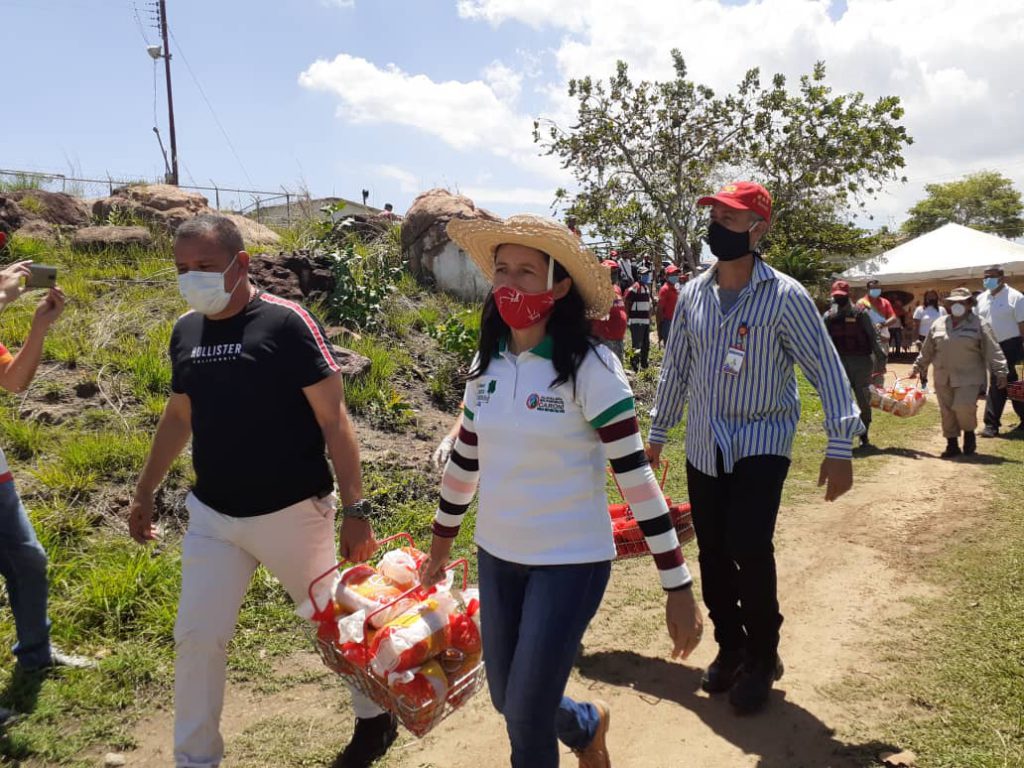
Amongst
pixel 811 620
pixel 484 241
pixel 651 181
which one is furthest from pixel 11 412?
pixel 651 181

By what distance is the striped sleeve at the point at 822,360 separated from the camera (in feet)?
10.3

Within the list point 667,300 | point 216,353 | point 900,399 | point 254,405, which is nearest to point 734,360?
point 254,405

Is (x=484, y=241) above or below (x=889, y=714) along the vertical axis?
above

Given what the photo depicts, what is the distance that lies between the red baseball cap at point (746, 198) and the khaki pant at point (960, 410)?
21.5 ft

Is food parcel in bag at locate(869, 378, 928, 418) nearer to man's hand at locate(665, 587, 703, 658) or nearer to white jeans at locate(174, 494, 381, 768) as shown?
man's hand at locate(665, 587, 703, 658)

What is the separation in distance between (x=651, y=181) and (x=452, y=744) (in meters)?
23.5

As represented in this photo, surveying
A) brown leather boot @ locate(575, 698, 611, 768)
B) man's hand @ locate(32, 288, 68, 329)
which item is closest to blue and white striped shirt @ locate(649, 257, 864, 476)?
brown leather boot @ locate(575, 698, 611, 768)

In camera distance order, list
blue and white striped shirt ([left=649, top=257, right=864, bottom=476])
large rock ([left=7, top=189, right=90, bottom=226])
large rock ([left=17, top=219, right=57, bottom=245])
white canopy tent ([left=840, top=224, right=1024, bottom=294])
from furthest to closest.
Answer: white canopy tent ([left=840, top=224, right=1024, bottom=294]), large rock ([left=7, top=189, right=90, bottom=226]), large rock ([left=17, top=219, right=57, bottom=245]), blue and white striped shirt ([left=649, top=257, right=864, bottom=476])

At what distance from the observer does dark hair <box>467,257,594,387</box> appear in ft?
7.39

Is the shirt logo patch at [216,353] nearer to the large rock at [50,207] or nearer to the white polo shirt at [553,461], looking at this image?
the white polo shirt at [553,461]

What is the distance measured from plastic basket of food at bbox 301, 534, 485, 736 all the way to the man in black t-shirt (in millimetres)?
136

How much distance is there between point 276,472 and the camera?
2.76 metres

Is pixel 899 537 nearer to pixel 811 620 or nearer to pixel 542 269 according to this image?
pixel 811 620

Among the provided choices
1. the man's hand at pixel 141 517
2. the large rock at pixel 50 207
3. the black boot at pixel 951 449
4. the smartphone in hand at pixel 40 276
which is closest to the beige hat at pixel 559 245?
the man's hand at pixel 141 517
